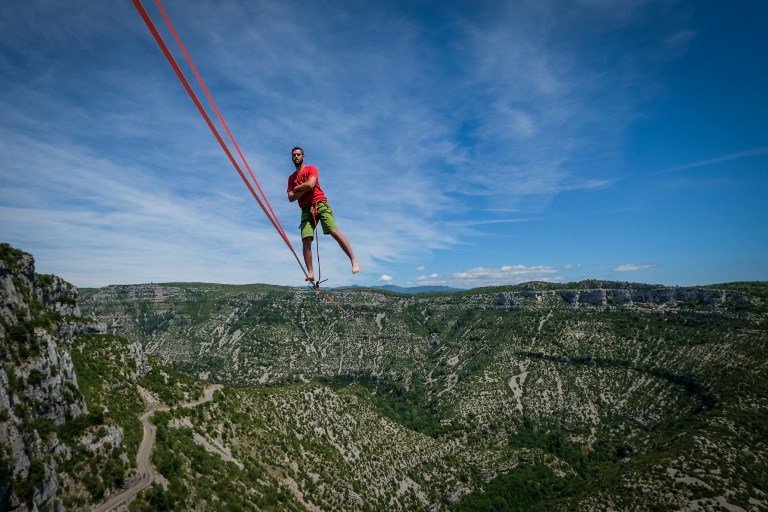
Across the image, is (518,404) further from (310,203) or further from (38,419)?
(310,203)

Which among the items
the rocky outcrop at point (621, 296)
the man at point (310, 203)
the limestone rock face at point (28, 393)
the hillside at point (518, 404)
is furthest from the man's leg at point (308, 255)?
the rocky outcrop at point (621, 296)

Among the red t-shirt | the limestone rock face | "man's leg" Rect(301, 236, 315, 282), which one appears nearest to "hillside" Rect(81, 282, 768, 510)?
the limestone rock face

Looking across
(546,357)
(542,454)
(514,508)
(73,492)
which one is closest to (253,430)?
(73,492)

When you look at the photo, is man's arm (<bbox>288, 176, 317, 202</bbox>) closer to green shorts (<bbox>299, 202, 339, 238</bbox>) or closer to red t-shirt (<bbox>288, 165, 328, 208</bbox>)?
red t-shirt (<bbox>288, 165, 328, 208</bbox>)

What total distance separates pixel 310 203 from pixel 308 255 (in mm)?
1772

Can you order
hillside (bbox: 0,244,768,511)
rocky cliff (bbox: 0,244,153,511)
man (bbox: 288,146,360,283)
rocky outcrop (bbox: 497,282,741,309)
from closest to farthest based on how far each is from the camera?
man (bbox: 288,146,360,283)
rocky cliff (bbox: 0,244,153,511)
hillside (bbox: 0,244,768,511)
rocky outcrop (bbox: 497,282,741,309)

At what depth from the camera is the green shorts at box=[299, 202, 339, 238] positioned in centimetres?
1133

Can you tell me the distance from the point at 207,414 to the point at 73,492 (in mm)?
26374

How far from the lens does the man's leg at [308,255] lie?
38.9 feet

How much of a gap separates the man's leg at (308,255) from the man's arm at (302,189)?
4.54 ft

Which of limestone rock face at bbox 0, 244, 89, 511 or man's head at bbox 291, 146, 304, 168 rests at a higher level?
man's head at bbox 291, 146, 304, 168

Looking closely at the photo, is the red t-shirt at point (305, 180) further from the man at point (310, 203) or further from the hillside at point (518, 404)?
the hillside at point (518, 404)

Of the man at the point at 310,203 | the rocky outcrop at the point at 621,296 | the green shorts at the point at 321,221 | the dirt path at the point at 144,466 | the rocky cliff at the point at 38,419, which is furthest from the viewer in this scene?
the rocky outcrop at the point at 621,296

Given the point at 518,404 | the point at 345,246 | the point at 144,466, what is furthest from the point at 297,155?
the point at 518,404
